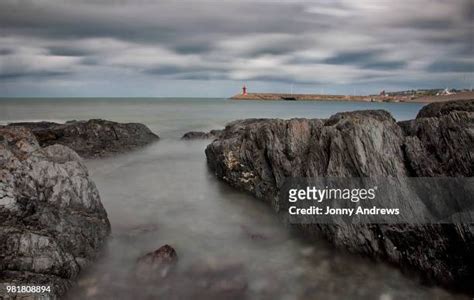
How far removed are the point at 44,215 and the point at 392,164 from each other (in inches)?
375

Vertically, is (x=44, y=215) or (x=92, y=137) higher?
(x=92, y=137)

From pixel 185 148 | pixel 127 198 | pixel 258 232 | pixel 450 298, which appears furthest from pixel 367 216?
pixel 185 148

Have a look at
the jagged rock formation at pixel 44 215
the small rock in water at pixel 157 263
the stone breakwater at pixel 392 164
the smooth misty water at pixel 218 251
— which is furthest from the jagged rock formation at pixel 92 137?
the small rock in water at pixel 157 263

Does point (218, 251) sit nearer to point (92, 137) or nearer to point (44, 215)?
point (44, 215)

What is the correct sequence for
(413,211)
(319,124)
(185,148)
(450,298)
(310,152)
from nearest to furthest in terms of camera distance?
(450,298) < (413,211) < (310,152) < (319,124) < (185,148)

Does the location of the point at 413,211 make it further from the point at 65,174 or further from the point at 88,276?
the point at 65,174

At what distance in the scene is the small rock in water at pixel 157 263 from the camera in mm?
8422

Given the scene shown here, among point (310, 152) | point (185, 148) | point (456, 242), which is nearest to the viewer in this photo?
point (456, 242)

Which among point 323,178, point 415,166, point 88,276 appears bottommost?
point 88,276

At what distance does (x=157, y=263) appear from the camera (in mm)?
8789

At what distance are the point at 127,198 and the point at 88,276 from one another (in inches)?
239

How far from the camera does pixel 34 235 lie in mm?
7609

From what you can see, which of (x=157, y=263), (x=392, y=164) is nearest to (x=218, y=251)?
(x=157, y=263)

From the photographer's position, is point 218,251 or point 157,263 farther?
point 218,251
